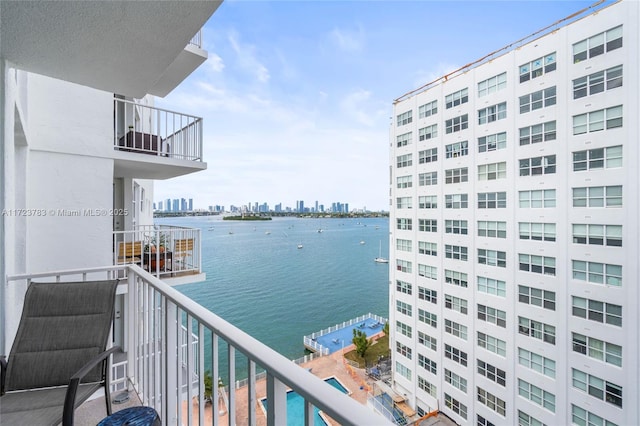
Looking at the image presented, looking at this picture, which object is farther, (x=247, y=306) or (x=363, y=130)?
(x=363, y=130)

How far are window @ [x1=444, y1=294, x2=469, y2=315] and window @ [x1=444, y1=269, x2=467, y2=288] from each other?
0.81 metres

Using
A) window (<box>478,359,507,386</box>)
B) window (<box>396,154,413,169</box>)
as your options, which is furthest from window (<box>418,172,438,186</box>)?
window (<box>478,359,507,386</box>)

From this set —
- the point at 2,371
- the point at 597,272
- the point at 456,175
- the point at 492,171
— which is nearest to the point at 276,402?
the point at 2,371

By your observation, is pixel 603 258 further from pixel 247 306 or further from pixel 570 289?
pixel 247 306

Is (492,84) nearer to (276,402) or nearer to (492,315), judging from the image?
(492,315)

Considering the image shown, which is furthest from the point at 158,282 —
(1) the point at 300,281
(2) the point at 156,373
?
(1) the point at 300,281

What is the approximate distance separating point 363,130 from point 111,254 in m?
31.4

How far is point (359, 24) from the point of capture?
21578 millimetres

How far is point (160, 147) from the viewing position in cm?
522

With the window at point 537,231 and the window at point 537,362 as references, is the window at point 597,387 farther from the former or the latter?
the window at point 537,231

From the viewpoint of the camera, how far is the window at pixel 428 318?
18250 millimetres

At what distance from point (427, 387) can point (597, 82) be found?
1714cm

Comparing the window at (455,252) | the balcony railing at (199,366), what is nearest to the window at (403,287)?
the window at (455,252)

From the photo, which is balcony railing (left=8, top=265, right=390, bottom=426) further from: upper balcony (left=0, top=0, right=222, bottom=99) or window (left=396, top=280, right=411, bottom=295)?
window (left=396, top=280, right=411, bottom=295)
